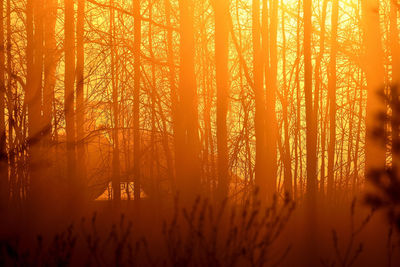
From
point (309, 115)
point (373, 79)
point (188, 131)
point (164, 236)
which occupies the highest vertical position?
point (373, 79)

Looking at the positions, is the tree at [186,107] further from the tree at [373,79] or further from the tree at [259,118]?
the tree at [373,79]

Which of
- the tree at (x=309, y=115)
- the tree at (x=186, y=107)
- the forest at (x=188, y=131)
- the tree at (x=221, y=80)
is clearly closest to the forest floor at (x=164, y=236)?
the forest at (x=188, y=131)

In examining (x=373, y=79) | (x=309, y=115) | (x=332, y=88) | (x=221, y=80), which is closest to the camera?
(x=373, y=79)

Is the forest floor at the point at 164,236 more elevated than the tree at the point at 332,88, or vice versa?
the tree at the point at 332,88

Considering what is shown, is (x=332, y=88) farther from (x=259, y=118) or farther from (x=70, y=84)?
(x=70, y=84)

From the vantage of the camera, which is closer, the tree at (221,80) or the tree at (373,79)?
the tree at (373,79)

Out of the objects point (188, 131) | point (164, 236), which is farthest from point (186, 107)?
point (164, 236)

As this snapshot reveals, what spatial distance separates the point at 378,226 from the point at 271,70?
→ 14.5 ft

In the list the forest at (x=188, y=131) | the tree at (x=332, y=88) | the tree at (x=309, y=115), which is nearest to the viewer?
the forest at (x=188, y=131)

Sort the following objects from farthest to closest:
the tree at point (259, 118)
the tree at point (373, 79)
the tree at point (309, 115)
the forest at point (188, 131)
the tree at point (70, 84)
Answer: the tree at point (70, 84) < the tree at point (259, 118) < the tree at point (309, 115) < the tree at point (373, 79) < the forest at point (188, 131)

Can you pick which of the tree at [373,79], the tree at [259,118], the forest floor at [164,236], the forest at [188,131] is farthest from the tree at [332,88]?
the tree at [373,79]

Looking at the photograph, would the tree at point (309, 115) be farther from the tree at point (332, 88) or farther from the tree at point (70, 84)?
the tree at point (70, 84)

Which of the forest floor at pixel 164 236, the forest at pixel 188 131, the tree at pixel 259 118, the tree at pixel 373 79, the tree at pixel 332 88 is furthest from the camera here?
the tree at pixel 332 88

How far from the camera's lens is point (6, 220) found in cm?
680
